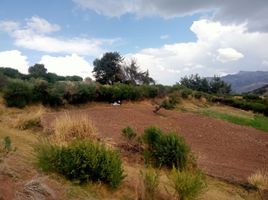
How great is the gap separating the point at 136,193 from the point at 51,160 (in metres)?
1.79

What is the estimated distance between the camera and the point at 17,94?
2281 cm

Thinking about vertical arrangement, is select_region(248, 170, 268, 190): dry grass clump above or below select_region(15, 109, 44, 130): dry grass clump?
below

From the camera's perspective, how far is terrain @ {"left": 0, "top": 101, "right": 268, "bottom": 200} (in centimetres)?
688

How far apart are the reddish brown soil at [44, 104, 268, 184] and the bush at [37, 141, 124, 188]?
4233 millimetres

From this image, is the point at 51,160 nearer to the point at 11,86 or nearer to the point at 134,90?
the point at 11,86

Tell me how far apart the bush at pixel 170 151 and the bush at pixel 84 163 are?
317cm

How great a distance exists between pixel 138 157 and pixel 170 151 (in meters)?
1.04

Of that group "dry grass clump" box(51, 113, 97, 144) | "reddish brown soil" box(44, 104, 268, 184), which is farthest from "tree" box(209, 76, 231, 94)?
"dry grass clump" box(51, 113, 97, 144)

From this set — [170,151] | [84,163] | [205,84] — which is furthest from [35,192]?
[205,84]

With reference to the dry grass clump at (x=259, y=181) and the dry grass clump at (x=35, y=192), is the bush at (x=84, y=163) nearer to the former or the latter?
the dry grass clump at (x=35, y=192)

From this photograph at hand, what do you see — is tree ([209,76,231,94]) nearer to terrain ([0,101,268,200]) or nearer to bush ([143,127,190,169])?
terrain ([0,101,268,200])

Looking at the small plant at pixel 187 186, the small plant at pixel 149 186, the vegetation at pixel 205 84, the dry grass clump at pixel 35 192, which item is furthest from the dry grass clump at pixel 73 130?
the vegetation at pixel 205 84

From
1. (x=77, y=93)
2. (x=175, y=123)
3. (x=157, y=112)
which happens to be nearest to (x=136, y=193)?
(x=175, y=123)

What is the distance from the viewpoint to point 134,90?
31109mm
